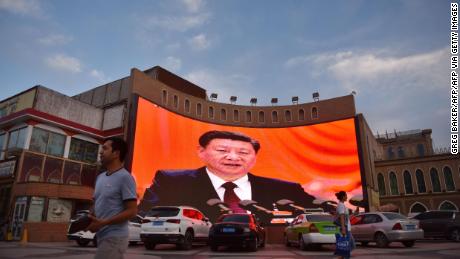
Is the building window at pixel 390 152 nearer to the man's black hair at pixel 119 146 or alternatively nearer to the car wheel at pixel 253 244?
the car wheel at pixel 253 244

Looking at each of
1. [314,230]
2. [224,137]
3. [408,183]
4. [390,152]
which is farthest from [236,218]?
[390,152]

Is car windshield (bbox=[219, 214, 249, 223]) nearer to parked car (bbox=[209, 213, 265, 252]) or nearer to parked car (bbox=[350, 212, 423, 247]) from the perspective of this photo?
parked car (bbox=[209, 213, 265, 252])

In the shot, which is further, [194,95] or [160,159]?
[194,95]

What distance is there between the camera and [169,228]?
11.3m

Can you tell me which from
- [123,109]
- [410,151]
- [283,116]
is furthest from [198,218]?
[410,151]

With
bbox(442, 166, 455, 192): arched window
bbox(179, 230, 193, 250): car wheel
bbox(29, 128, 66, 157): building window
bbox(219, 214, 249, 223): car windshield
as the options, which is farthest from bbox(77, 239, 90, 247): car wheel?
bbox(442, 166, 455, 192): arched window

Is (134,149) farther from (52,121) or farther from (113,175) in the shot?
(113,175)

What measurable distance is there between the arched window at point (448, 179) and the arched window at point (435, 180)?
0.79 m

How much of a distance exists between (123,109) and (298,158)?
19787mm

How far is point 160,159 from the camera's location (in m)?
28.2

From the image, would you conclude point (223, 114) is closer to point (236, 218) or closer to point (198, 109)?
point (198, 109)

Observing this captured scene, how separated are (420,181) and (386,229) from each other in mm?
31296

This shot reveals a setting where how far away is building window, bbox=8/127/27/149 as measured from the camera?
71.9 feet

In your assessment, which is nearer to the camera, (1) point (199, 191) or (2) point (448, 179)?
(1) point (199, 191)
